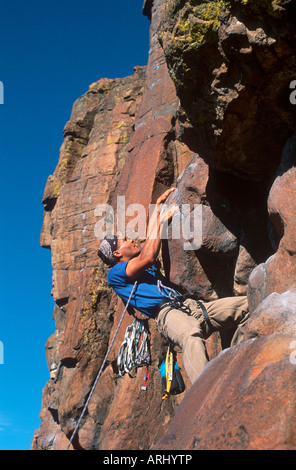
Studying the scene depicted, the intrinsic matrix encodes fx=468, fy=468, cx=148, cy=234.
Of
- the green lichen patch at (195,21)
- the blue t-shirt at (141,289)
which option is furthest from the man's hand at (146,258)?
the green lichen patch at (195,21)

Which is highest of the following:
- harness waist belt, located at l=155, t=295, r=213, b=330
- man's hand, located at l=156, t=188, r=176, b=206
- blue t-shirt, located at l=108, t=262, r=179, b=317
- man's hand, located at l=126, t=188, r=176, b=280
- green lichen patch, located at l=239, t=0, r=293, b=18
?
green lichen patch, located at l=239, t=0, r=293, b=18

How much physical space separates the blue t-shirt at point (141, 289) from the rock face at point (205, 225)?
540mm

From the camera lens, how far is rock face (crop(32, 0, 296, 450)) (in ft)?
11.6

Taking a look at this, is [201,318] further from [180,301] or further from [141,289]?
[141,289]

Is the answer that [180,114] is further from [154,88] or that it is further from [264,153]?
[154,88]

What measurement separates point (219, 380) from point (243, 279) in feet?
9.38

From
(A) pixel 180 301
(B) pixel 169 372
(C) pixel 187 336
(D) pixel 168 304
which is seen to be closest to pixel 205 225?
(A) pixel 180 301

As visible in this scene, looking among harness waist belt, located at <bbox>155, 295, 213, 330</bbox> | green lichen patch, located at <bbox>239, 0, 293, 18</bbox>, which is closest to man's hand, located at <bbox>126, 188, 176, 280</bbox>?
harness waist belt, located at <bbox>155, 295, 213, 330</bbox>

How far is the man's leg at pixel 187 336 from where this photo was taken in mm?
5066

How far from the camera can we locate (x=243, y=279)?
6508 millimetres

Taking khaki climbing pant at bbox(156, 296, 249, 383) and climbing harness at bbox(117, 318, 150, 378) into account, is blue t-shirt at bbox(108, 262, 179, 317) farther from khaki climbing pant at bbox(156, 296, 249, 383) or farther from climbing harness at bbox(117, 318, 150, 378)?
climbing harness at bbox(117, 318, 150, 378)

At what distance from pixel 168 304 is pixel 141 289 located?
1.69 ft

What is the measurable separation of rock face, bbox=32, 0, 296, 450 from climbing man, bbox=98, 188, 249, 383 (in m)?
0.45

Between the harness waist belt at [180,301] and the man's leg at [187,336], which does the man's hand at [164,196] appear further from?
the man's leg at [187,336]
